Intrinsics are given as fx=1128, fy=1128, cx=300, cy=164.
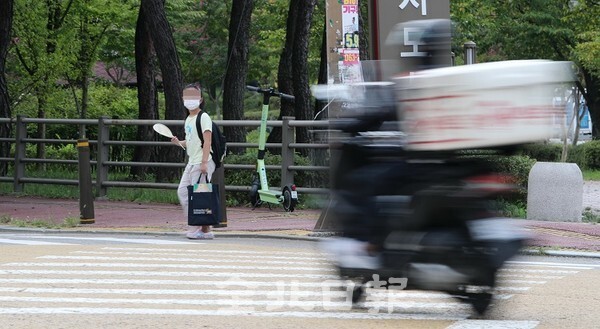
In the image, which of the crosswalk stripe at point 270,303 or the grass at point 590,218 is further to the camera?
the grass at point 590,218

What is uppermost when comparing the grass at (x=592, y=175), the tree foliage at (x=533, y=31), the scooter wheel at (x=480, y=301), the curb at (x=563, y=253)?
the tree foliage at (x=533, y=31)

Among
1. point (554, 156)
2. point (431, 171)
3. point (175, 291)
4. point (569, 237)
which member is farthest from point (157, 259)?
point (554, 156)

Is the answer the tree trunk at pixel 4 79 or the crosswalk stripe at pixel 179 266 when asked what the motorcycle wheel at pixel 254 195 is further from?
the tree trunk at pixel 4 79

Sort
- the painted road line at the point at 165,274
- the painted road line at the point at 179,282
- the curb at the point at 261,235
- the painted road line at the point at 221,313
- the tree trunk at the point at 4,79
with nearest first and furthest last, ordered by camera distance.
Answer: the painted road line at the point at 221,313, the painted road line at the point at 179,282, the painted road line at the point at 165,274, the curb at the point at 261,235, the tree trunk at the point at 4,79

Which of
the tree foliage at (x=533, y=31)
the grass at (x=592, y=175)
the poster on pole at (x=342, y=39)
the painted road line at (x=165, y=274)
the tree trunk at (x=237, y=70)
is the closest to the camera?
the painted road line at (x=165, y=274)

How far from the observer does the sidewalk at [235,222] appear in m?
14.6

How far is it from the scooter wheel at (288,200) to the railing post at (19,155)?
692 centimetres

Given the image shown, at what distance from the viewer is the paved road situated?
7.75 meters

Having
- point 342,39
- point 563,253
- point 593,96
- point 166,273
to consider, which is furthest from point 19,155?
point 593,96

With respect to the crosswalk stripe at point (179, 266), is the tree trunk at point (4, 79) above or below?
above

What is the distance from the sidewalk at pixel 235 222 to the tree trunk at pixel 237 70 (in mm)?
6776

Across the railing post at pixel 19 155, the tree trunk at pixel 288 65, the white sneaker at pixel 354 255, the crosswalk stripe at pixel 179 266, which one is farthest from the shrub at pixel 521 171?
the white sneaker at pixel 354 255

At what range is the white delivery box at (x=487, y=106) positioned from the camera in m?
7.16

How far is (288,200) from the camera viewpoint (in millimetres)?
18234
